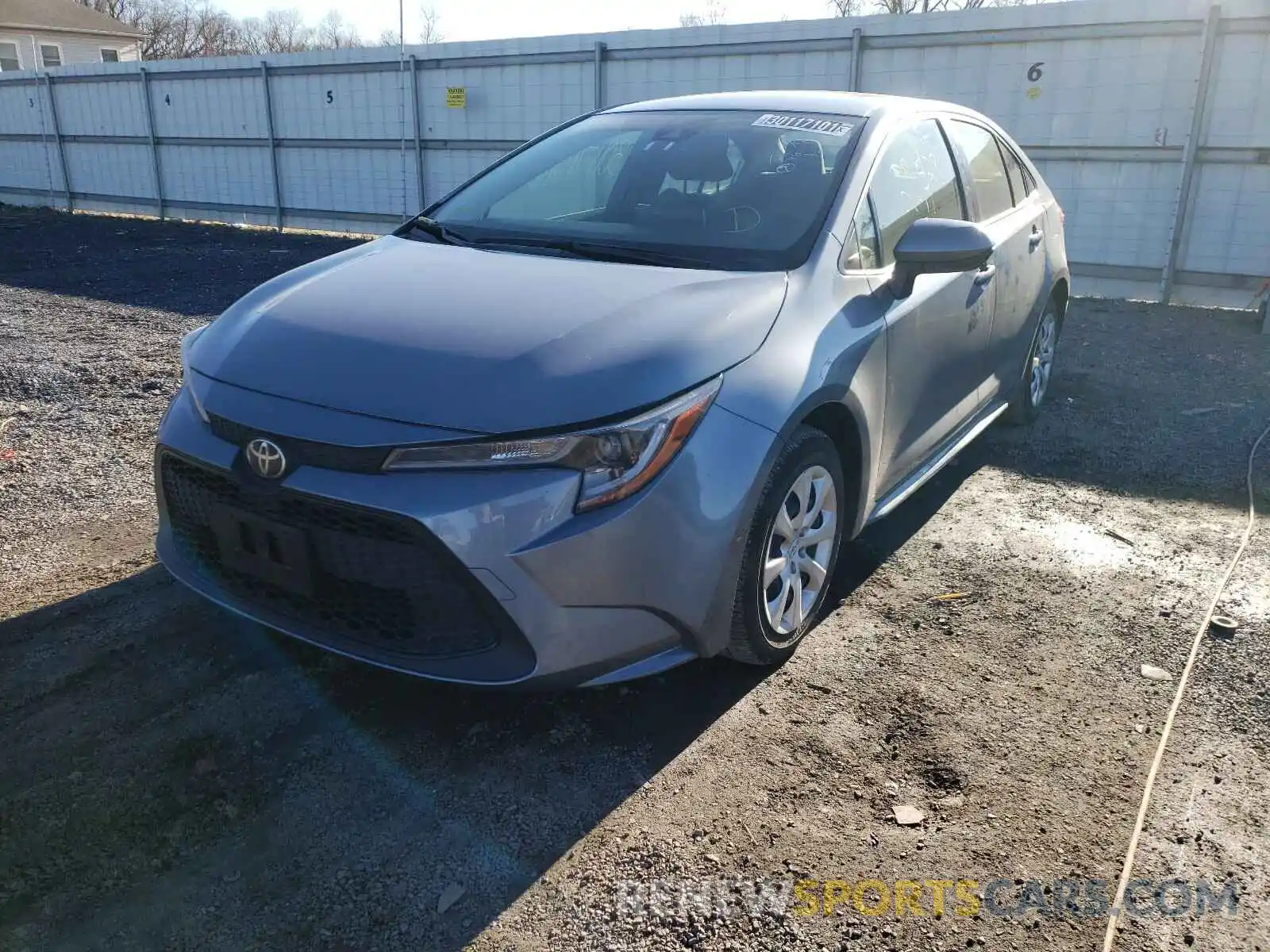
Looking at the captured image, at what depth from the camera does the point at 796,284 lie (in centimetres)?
293

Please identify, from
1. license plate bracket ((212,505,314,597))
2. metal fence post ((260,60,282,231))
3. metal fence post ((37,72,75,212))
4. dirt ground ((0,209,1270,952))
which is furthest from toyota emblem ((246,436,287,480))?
metal fence post ((37,72,75,212))

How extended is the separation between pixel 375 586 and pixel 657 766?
33.9 inches

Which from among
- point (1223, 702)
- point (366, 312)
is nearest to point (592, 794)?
point (366, 312)

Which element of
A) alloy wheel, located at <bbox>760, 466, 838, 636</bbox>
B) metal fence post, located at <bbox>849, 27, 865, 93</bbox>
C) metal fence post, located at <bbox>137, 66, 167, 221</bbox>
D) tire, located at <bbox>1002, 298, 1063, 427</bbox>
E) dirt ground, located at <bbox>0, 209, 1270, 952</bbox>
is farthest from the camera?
metal fence post, located at <bbox>137, 66, 167, 221</bbox>

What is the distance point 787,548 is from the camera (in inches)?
114

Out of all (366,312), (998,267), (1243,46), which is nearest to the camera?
(366,312)

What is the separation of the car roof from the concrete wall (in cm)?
652

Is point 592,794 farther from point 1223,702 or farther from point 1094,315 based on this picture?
point 1094,315

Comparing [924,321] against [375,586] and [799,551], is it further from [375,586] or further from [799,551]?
[375,586]

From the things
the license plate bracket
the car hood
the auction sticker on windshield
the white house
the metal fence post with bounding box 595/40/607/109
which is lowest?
the license plate bracket

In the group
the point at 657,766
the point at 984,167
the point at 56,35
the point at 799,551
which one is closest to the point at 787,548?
the point at 799,551

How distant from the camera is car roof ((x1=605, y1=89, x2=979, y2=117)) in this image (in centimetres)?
377

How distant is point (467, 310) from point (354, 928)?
1573 mm

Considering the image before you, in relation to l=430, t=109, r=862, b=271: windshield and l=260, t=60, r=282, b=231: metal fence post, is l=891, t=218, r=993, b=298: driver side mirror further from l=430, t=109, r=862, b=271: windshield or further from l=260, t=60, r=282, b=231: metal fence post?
l=260, t=60, r=282, b=231: metal fence post
